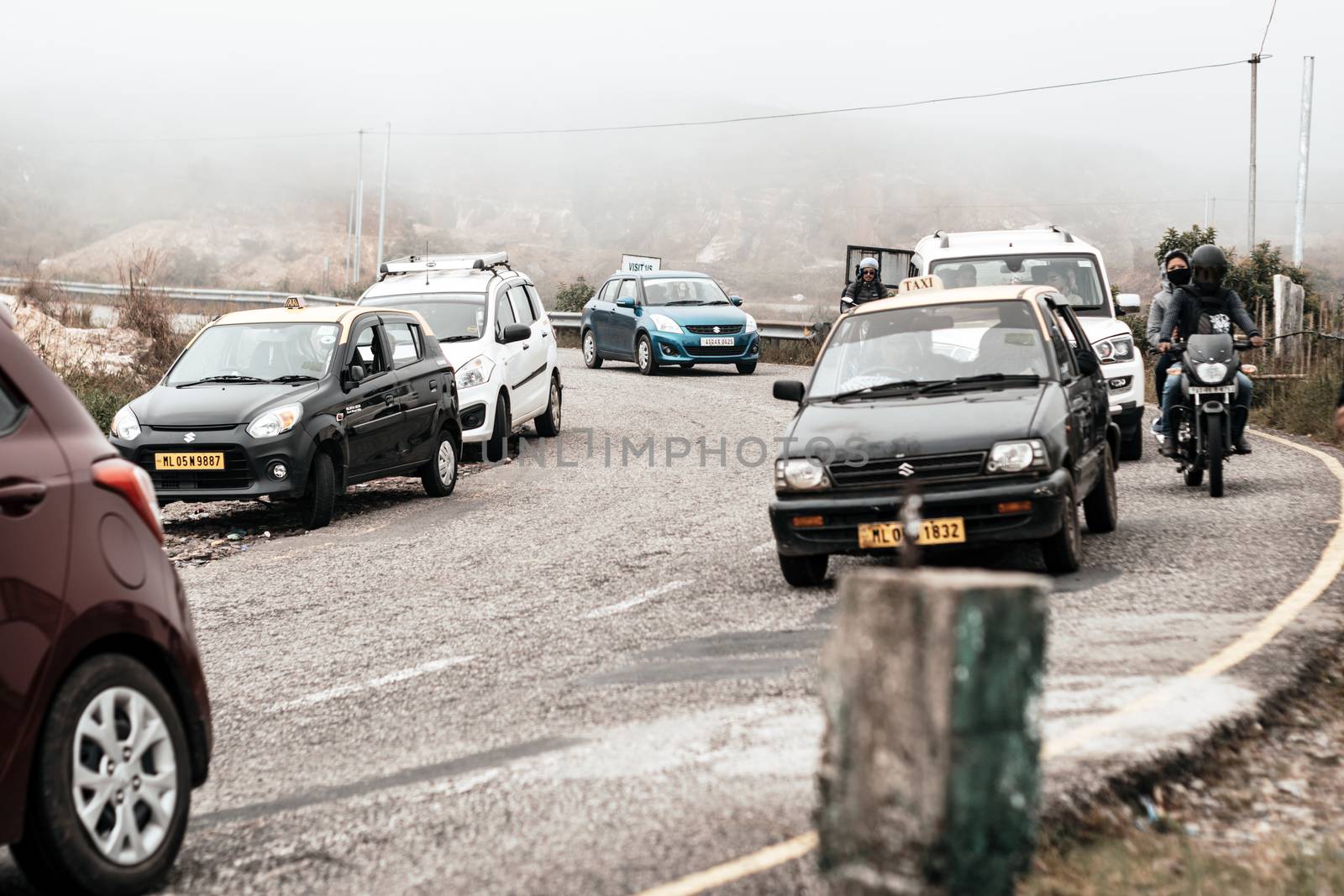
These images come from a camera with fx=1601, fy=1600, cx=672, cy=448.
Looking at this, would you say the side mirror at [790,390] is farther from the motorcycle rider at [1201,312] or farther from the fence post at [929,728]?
the fence post at [929,728]

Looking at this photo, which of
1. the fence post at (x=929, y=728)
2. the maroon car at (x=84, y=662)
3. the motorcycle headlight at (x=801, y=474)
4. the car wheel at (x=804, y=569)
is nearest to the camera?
the fence post at (x=929, y=728)

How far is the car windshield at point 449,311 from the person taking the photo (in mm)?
16875

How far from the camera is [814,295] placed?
308 ft

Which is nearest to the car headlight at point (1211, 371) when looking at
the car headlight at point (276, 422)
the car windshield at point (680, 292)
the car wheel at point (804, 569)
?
the car wheel at point (804, 569)

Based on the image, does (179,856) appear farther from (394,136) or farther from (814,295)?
(394,136)

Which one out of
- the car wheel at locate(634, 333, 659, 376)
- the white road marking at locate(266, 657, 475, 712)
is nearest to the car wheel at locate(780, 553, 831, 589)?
the white road marking at locate(266, 657, 475, 712)

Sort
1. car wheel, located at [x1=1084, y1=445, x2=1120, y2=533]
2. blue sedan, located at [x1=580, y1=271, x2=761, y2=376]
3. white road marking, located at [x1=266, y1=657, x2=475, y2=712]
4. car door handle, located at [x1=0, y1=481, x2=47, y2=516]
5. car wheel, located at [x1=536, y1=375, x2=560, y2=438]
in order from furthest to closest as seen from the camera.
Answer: blue sedan, located at [x1=580, y1=271, x2=761, y2=376] → car wheel, located at [x1=536, y1=375, x2=560, y2=438] → car wheel, located at [x1=1084, y1=445, x2=1120, y2=533] → white road marking, located at [x1=266, y1=657, x2=475, y2=712] → car door handle, located at [x1=0, y1=481, x2=47, y2=516]

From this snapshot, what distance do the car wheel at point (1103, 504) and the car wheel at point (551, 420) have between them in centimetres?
925

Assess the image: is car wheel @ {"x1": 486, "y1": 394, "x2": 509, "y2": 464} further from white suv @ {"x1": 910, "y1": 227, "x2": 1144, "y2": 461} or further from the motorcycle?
the motorcycle

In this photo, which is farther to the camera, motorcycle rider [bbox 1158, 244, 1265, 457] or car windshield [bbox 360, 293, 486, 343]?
car windshield [bbox 360, 293, 486, 343]

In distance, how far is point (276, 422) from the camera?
40.4ft

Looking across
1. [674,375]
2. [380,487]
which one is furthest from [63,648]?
[674,375]

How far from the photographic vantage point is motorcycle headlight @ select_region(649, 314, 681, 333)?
26688 mm

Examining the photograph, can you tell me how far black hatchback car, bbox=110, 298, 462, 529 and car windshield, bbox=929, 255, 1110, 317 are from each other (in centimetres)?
491
